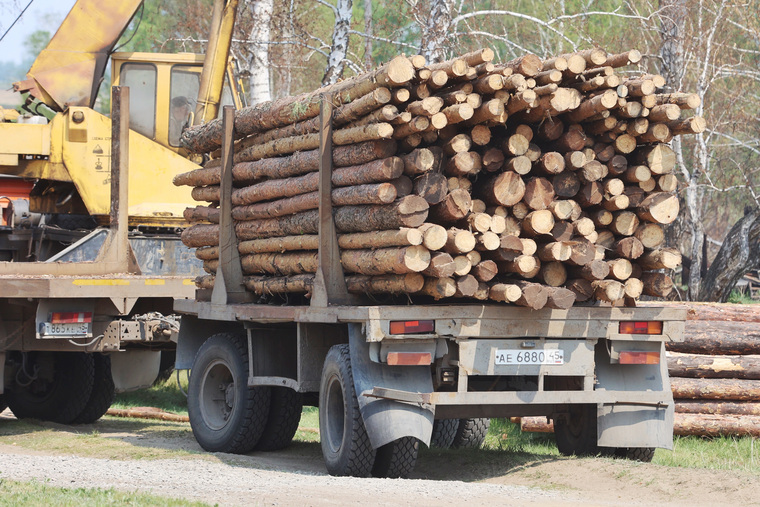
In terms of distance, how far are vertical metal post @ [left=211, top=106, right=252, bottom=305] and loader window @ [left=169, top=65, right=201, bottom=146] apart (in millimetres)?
4107

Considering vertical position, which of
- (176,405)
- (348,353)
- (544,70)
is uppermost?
(544,70)

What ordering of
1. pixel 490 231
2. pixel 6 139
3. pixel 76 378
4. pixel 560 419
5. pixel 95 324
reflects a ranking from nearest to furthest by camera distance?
pixel 490 231 → pixel 560 419 → pixel 95 324 → pixel 76 378 → pixel 6 139

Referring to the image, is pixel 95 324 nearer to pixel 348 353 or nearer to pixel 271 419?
pixel 271 419

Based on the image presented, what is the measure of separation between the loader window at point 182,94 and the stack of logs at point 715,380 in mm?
6067

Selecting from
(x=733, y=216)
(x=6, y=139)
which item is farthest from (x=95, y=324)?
(x=733, y=216)

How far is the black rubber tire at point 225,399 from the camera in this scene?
9719mm

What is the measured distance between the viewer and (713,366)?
36.0 ft

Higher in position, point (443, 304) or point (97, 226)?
point (97, 226)

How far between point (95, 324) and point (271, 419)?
2.27m

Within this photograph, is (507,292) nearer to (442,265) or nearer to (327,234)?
(442,265)

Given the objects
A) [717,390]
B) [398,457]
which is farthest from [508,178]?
[717,390]

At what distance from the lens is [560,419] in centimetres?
920

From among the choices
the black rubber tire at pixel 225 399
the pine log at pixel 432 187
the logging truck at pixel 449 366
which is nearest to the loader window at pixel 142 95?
the black rubber tire at pixel 225 399

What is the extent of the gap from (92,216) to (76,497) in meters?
7.49
